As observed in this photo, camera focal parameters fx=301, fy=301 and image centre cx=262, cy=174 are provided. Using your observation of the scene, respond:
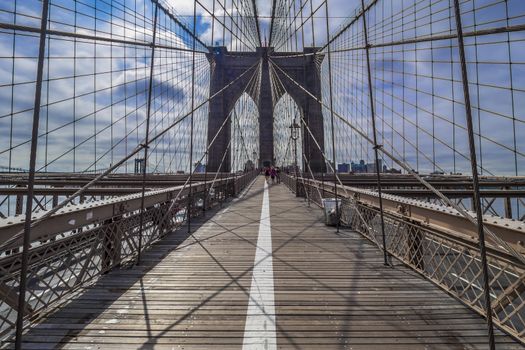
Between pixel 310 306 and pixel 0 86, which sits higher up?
pixel 0 86

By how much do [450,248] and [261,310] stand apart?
2173mm

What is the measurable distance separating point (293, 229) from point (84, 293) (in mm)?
4461

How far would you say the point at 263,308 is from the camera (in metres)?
3.09

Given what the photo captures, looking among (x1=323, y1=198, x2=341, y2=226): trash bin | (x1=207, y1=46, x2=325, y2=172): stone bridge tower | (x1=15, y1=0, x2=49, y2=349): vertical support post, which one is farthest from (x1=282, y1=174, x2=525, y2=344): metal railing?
(x1=207, y1=46, x2=325, y2=172): stone bridge tower

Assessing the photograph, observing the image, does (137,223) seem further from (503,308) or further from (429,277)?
(503,308)

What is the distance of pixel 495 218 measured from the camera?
2.87 meters

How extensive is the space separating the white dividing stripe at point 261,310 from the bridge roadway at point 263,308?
0.01 metres

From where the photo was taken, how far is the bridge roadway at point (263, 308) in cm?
257

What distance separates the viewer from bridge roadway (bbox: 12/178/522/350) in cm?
257

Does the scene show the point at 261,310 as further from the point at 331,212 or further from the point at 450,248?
the point at 331,212

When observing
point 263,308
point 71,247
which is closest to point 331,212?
point 263,308

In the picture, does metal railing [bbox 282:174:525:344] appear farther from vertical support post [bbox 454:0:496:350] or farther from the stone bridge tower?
the stone bridge tower

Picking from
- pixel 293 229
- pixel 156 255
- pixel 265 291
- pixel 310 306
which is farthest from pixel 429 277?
pixel 156 255

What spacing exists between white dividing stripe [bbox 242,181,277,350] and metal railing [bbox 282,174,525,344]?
1991 mm
